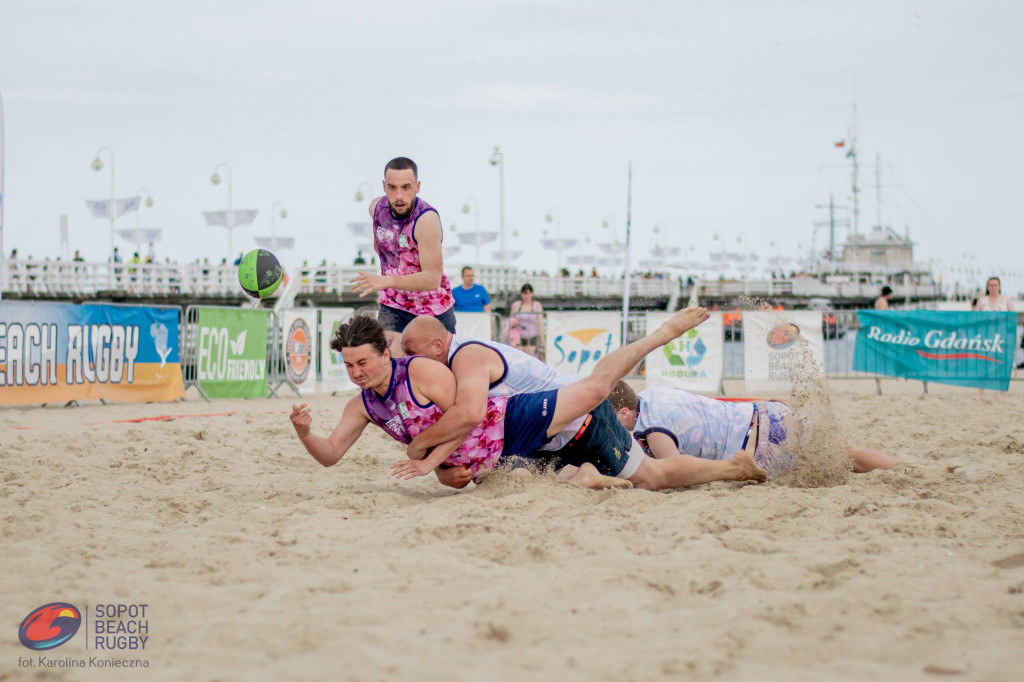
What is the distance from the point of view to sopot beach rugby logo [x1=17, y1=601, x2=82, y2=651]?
6.98 feet

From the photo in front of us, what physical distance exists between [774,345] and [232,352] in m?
7.55

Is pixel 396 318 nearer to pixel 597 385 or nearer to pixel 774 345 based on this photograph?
pixel 597 385

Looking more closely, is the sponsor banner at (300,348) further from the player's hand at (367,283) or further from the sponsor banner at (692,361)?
the player's hand at (367,283)

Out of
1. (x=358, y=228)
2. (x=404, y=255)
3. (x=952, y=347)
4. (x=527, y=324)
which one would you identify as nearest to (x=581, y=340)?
(x=527, y=324)

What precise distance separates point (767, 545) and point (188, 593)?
1.89 m

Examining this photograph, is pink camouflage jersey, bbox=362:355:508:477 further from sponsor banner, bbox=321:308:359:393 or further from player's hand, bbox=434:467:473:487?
sponsor banner, bbox=321:308:359:393

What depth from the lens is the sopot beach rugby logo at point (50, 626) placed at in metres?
2.13

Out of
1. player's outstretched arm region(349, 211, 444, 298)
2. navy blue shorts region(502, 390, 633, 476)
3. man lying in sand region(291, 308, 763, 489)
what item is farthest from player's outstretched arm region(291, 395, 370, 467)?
navy blue shorts region(502, 390, 633, 476)

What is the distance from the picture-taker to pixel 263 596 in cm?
240

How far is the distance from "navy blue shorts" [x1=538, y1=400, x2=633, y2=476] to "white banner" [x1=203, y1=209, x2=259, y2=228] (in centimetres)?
3705

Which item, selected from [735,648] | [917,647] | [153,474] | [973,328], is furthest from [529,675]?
[973,328]

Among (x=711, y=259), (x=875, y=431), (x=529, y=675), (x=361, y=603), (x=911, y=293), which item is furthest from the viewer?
(x=711, y=259)

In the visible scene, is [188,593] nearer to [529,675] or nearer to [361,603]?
[361,603]

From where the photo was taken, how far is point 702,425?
462 cm
